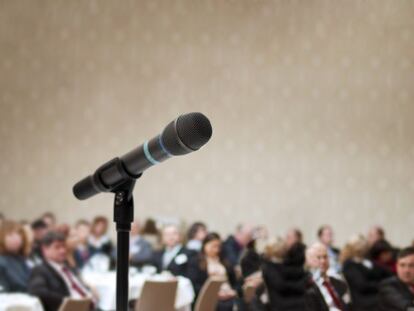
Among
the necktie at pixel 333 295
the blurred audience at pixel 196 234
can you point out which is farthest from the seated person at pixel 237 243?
the necktie at pixel 333 295

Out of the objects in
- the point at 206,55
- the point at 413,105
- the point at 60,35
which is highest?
the point at 60,35

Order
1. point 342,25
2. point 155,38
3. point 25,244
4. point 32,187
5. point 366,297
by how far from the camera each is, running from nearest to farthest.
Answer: point 342,25 < point 366,297 < point 25,244 < point 155,38 < point 32,187

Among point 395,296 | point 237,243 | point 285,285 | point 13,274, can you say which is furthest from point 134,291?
point 237,243

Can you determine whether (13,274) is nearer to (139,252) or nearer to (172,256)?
(172,256)

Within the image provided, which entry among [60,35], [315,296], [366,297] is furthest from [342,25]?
[60,35]

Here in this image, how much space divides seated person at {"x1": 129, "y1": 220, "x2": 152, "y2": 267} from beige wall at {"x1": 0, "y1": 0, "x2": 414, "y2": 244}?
34.2 inches

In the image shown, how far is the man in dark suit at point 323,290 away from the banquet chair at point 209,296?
1306 millimetres

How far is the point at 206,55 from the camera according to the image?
6.93 m

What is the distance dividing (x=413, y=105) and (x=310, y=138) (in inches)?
114

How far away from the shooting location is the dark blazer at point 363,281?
490 cm

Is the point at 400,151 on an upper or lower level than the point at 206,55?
lower

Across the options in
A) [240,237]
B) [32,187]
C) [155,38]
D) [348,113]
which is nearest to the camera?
[348,113]

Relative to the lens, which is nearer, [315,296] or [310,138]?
[315,296]

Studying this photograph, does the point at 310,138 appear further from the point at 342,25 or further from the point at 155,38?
the point at 342,25
